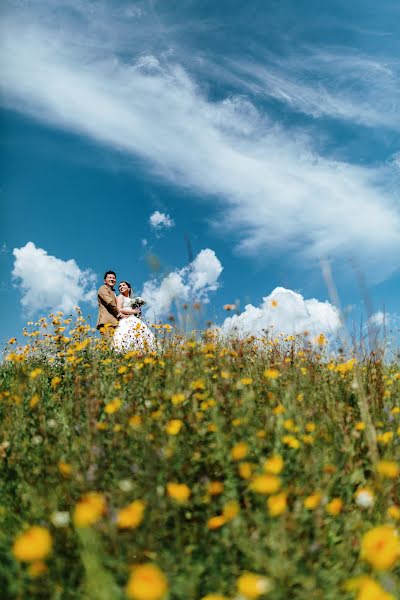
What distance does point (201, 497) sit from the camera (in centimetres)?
251

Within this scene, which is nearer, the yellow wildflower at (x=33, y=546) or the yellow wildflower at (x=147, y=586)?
the yellow wildflower at (x=147, y=586)

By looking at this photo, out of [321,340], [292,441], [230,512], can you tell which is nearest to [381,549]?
[230,512]

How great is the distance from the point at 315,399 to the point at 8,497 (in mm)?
2382

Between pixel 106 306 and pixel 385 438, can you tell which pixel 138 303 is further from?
pixel 385 438

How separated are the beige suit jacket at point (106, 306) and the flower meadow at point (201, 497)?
24.6ft

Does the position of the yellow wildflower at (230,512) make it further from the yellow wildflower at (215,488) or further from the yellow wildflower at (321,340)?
the yellow wildflower at (321,340)

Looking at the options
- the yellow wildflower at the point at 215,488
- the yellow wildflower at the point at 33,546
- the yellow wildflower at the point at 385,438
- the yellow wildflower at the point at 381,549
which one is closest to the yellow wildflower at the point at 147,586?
the yellow wildflower at the point at 33,546

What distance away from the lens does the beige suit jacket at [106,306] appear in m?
11.5

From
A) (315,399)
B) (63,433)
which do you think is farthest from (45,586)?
(315,399)

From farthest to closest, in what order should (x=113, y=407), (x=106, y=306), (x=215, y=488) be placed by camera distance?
(x=106, y=306), (x=113, y=407), (x=215, y=488)

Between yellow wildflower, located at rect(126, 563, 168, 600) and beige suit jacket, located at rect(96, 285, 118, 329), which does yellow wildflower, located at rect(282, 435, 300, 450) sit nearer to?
yellow wildflower, located at rect(126, 563, 168, 600)

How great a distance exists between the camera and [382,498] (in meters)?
2.72

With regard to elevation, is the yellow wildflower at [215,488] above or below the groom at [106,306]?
below

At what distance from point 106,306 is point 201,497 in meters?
9.56
